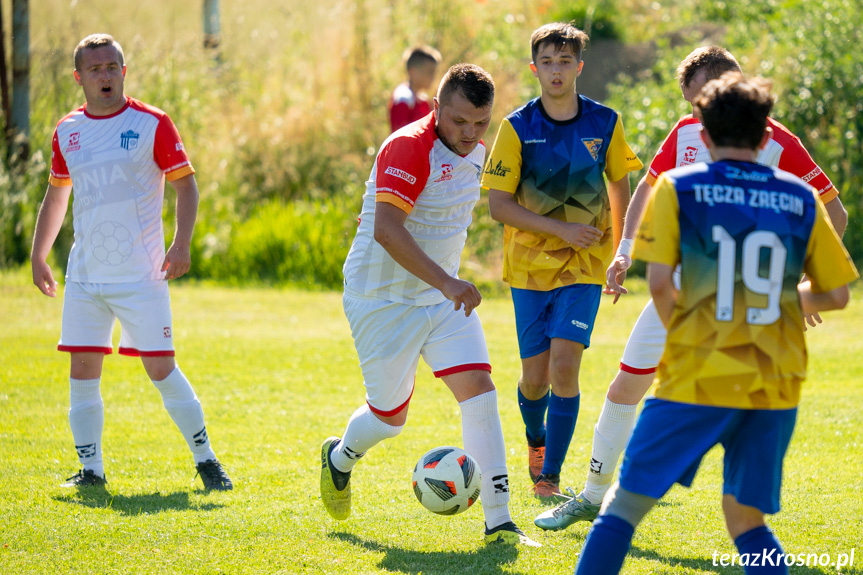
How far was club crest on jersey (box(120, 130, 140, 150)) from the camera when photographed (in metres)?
5.04

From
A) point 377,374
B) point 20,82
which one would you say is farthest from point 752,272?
point 20,82

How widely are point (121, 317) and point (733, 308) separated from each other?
3.40 meters

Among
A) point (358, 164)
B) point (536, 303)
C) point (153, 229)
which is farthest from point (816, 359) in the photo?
point (358, 164)

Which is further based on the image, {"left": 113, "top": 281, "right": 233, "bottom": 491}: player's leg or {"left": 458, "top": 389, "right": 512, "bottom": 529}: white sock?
{"left": 113, "top": 281, "right": 233, "bottom": 491}: player's leg

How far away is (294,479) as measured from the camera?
5211mm

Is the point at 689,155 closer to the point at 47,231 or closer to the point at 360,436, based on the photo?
the point at 360,436

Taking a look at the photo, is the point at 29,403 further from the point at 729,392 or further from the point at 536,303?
the point at 729,392

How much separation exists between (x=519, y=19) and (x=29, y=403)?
42.9ft

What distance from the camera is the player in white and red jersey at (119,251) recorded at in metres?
5.03

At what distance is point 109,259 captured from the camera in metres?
5.04

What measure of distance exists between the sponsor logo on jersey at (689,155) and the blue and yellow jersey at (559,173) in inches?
17.8

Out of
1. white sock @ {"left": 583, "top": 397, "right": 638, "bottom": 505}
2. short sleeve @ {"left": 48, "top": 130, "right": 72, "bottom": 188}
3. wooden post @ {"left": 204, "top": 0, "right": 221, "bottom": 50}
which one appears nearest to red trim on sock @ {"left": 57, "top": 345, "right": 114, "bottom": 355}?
short sleeve @ {"left": 48, "top": 130, "right": 72, "bottom": 188}

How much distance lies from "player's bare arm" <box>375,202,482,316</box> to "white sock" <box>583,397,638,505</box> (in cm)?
96

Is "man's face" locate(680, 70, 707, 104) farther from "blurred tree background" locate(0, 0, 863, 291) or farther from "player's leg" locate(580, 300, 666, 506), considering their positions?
"blurred tree background" locate(0, 0, 863, 291)
